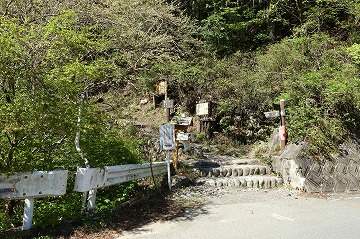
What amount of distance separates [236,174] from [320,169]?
2141 millimetres

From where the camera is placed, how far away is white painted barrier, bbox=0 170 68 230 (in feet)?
12.7

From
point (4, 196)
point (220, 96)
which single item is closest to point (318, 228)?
point (4, 196)

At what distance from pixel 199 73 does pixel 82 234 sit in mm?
9727

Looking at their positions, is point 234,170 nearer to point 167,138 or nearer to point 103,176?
point 167,138

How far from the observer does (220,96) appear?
40.1 ft

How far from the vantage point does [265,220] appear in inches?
204

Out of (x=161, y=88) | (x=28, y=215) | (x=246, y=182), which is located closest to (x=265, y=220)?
(x=246, y=182)

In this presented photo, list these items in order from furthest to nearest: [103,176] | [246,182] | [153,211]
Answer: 1. [246,182]
2. [153,211]
3. [103,176]

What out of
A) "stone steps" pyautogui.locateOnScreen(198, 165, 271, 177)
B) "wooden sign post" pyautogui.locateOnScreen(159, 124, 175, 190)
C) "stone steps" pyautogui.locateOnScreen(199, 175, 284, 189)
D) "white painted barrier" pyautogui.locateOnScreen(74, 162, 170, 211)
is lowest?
"stone steps" pyautogui.locateOnScreen(199, 175, 284, 189)

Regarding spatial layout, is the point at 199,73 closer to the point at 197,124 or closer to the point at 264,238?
the point at 197,124

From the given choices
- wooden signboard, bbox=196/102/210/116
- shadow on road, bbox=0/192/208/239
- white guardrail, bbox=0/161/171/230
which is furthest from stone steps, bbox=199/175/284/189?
Result: white guardrail, bbox=0/161/171/230

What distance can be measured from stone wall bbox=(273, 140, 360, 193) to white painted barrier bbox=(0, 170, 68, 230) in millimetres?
5673

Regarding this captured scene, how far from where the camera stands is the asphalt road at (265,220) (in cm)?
452

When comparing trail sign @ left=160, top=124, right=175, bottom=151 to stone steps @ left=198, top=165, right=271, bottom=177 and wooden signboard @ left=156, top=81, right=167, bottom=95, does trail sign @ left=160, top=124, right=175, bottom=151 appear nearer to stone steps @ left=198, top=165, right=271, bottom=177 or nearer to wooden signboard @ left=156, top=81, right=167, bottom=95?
stone steps @ left=198, top=165, right=271, bottom=177
